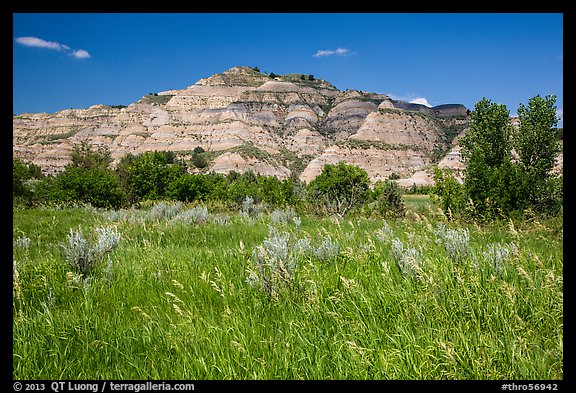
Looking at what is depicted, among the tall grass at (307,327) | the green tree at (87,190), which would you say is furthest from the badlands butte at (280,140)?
the tall grass at (307,327)

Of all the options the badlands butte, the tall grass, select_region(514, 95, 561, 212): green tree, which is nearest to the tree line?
select_region(514, 95, 561, 212): green tree

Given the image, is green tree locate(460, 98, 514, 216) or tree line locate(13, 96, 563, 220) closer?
tree line locate(13, 96, 563, 220)

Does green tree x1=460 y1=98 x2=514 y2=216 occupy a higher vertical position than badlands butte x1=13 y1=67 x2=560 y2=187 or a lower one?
lower

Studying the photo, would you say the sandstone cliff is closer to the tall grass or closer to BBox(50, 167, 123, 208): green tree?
BBox(50, 167, 123, 208): green tree

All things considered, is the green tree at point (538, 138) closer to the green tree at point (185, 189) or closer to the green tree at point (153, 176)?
the green tree at point (185, 189)

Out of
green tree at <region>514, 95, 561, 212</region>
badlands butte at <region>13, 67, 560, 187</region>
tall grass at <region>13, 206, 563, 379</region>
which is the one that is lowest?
tall grass at <region>13, 206, 563, 379</region>

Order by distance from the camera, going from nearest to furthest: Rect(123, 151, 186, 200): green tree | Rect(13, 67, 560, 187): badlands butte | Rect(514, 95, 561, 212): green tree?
Rect(514, 95, 561, 212): green tree, Rect(123, 151, 186, 200): green tree, Rect(13, 67, 560, 187): badlands butte

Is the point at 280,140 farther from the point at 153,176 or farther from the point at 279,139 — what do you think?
the point at 153,176

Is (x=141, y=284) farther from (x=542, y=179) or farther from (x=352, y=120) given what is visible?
(x=352, y=120)

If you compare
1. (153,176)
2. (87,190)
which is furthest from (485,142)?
(87,190)

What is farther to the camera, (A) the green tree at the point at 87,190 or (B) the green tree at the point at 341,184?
(B) the green tree at the point at 341,184

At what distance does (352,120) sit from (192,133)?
279 feet

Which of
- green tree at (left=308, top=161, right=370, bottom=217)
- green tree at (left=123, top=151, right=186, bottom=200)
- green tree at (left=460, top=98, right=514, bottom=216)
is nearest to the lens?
green tree at (left=460, top=98, right=514, bottom=216)
